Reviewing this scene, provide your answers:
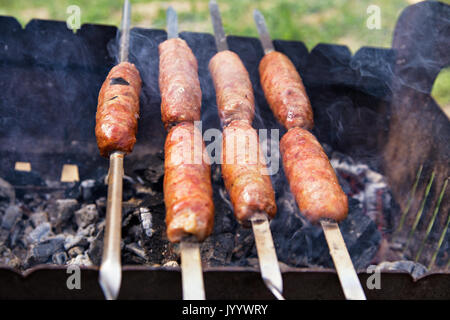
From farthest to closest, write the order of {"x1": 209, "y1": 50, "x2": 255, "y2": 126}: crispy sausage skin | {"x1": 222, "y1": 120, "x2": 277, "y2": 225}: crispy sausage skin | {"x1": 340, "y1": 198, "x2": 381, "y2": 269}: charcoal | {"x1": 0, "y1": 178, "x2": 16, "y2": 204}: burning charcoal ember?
{"x1": 0, "y1": 178, "x2": 16, "y2": 204}: burning charcoal ember
{"x1": 340, "y1": 198, "x2": 381, "y2": 269}: charcoal
{"x1": 209, "y1": 50, "x2": 255, "y2": 126}: crispy sausage skin
{"x1": 222, "y1": 120, "x2": 277, "y2": 225}: crispy sausage skin

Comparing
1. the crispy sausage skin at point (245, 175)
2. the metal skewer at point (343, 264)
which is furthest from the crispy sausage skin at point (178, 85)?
the metal skewer at point (343, 264)

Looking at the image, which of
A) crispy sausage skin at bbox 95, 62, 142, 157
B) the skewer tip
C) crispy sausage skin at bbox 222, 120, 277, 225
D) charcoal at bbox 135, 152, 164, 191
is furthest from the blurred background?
the skewer tip

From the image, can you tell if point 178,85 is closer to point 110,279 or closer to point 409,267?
point 110,279

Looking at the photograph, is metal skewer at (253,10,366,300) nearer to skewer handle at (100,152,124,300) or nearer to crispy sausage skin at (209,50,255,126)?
crispy sausage skin at (209,50,255,126)

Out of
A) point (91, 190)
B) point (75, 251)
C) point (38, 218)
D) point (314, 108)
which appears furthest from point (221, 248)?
point (314, 108)

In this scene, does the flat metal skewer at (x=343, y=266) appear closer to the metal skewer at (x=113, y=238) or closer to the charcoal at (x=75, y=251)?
the metal skewer at (x=113, y=238)
